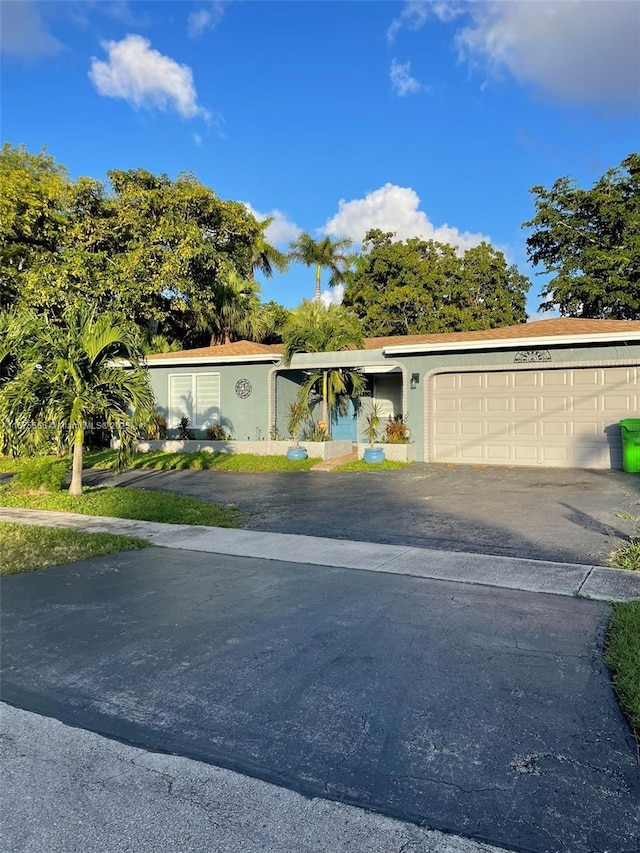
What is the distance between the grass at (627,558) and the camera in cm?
596

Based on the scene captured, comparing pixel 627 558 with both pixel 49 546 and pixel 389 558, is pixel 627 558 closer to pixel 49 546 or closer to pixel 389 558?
pixel 389 558

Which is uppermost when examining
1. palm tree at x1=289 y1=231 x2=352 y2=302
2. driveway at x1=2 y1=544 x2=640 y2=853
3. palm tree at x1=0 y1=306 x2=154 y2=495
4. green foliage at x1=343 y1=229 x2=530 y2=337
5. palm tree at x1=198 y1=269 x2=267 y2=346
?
palm tree at x1=289 y1=231 x2=352 y2=302

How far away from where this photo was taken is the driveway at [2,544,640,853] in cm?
248

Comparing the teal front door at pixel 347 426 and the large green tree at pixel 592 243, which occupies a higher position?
the large green tree at pixel 592 243

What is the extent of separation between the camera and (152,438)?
787 inches

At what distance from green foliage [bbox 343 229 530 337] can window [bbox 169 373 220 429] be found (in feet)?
51.9

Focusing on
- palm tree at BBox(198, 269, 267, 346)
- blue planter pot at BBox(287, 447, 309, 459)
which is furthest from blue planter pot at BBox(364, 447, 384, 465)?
palm tree at BBox(198, 269, 267, 346)

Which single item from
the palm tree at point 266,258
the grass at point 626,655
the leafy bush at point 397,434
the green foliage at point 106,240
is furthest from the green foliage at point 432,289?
the grass at point 626,655

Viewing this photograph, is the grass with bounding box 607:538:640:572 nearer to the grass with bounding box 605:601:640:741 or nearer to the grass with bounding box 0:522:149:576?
the grass with bounding box 605:601:640:741

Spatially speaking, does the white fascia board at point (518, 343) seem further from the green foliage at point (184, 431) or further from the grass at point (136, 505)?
the grass at point (136, 505)

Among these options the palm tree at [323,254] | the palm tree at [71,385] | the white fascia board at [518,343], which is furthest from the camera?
the palm tree at [323,254]

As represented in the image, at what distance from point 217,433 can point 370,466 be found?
233 inches

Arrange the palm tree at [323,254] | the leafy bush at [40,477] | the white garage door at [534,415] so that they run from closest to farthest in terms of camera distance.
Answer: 1. the leafy bush at [40,477]
2. the white garage door at [534,415]
3. the palm tree at [323,254]

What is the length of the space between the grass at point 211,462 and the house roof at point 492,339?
3281mm
